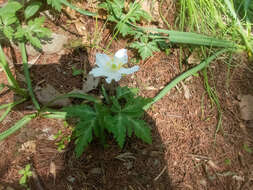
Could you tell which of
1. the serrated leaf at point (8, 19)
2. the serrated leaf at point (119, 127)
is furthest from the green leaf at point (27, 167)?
the serrated leaf at point (8, 19)

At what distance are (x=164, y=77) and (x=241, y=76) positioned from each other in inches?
31.3

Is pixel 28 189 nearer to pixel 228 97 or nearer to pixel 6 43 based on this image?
pixel 6 43

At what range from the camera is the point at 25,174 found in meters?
1.49

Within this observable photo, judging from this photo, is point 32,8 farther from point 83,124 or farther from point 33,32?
point 83,124

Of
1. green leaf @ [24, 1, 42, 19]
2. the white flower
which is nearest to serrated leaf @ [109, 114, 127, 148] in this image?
the white flower

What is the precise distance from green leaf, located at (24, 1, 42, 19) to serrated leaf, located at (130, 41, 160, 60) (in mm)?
1029

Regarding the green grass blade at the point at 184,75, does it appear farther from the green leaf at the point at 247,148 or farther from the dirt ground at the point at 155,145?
the green leaf at the point at 247,148

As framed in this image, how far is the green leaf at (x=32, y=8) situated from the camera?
2.01m

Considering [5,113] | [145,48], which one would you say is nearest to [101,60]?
[145,48]

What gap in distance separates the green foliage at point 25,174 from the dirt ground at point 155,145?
29mm

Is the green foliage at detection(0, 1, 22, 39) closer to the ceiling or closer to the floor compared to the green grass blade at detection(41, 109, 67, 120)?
closer to the ceiling

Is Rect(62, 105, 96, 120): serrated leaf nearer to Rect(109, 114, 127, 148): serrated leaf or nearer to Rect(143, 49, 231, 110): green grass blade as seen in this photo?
Rect(109, 114, 127, 148): serrated leaf

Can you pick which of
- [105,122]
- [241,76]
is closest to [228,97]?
[241,76]

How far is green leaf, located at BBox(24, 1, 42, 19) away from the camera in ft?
6.58
